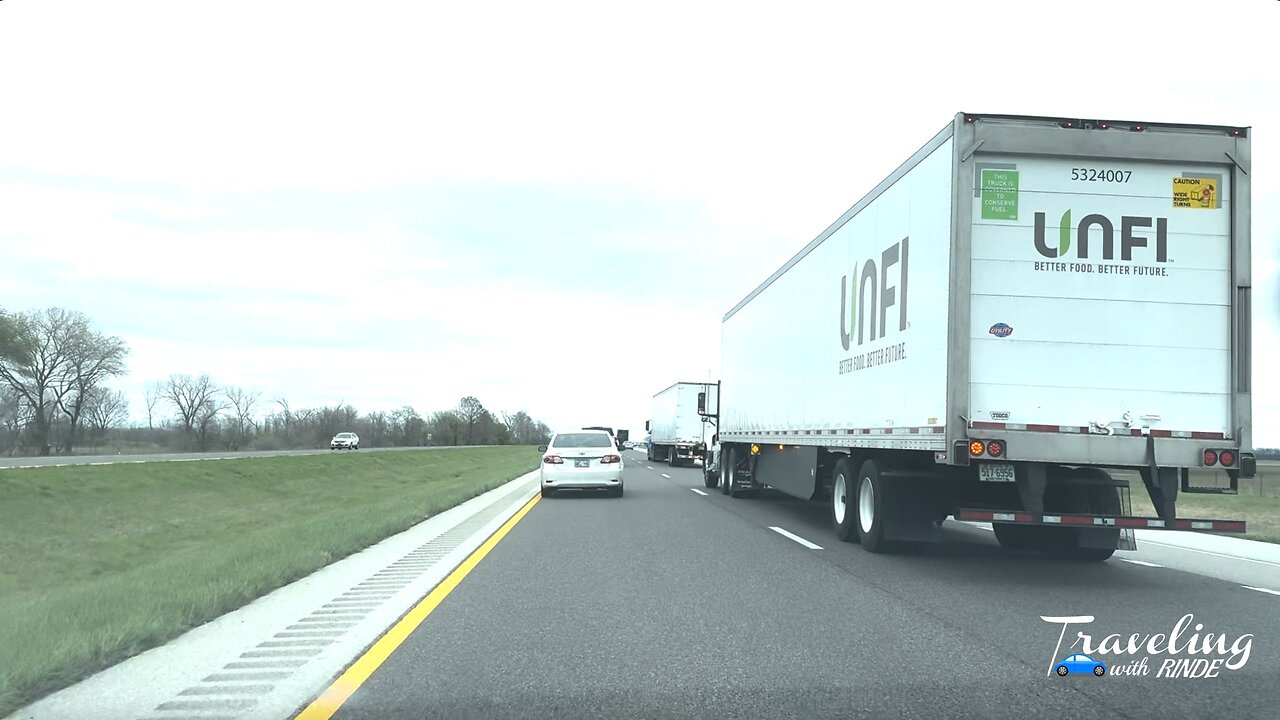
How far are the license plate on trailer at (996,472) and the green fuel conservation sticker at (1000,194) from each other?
2.50 meters

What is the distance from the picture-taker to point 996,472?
9.91 meters

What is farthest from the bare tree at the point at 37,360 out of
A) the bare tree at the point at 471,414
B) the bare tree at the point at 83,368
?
the bare tree at the point at 471,414

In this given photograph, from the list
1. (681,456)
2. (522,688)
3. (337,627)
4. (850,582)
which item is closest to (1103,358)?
(850,582)

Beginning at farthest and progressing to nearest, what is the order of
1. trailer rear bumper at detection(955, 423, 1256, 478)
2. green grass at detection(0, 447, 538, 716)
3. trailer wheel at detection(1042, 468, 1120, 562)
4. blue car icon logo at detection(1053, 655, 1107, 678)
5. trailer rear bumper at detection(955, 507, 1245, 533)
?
1. trailer wheel at detection(1042, 468, 1120, 562)
2. trailer rear bumper at detection(955, 507, 1245, 533)
3. trailer rear bumper at detection(955, 423, 1256, 478)
4. green grass at detection(0, 447, 538, 716)
5. blue car icon logo at detection(1053, 655, 1107, 678)

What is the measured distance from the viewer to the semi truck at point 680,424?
44188 millimetres

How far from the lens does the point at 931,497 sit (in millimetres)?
11398

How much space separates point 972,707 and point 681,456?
43.1m

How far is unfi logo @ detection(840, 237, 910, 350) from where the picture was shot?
11.5 m

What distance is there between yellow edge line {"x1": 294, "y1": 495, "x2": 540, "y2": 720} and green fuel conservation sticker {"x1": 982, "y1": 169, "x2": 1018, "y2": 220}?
6.51 m

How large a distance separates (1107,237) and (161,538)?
96.5ft

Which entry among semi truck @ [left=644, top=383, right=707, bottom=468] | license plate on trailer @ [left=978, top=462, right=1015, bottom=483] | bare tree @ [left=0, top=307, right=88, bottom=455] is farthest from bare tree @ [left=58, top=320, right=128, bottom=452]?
license plate on trailer @ [left=978, top=462, right=1015, bottom=483]

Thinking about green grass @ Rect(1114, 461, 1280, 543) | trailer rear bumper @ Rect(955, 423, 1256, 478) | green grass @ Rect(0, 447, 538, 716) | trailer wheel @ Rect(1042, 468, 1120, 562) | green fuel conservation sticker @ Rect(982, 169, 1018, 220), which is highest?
green fuel conservation sticker @ Rect(982, 169, 1018, 220)

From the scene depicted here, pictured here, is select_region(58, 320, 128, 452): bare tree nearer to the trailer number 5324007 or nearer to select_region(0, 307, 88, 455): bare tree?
select_region(0, 307, 88, 455): bare tree

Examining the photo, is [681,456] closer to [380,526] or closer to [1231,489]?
[380,526]
